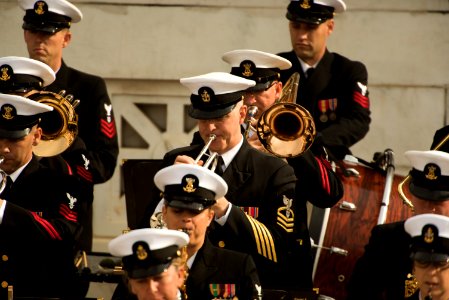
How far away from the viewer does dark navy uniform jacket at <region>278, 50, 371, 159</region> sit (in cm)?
1328

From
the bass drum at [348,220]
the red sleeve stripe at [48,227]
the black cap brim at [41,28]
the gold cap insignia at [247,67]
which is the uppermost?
the gold cap insignia at [247,67]

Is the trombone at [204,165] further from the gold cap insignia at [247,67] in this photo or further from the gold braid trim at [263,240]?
the gold cap insignia at [247,67]

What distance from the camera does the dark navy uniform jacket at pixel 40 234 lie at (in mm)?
11188

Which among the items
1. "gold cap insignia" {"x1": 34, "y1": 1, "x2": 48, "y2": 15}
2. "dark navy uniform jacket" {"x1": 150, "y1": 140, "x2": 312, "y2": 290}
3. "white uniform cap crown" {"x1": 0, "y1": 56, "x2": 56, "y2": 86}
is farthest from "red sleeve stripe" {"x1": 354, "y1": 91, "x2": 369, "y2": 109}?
"white uniform cap crown" {"x1": 0, "y1": 56, "x2": 56, "y2": 86}

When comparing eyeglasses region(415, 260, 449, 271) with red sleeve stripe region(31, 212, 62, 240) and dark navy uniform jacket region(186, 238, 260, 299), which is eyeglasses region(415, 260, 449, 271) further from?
red sleeve stripe region(31, 212, 62, 240)

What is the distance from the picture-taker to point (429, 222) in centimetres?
1005

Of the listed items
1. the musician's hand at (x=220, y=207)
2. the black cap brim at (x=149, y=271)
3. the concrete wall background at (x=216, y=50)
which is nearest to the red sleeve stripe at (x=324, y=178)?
the musician's hand at (x=220, y=207)

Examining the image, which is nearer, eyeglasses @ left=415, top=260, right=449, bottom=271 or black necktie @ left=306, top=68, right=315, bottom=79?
eyeglasses @ left=415, top=260, right=449, bottom=271

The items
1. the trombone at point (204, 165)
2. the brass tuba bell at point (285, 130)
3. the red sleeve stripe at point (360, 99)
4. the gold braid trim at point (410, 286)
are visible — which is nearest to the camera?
the gold braid trim at point (410, 286)

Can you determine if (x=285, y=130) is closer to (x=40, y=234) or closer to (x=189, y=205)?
(x=189, y=205)

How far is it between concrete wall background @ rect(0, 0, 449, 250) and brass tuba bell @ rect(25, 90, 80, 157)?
3387mm

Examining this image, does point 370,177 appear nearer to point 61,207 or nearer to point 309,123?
point 309,123

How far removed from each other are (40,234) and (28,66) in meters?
1.29

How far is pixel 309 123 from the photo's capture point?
11.8m
